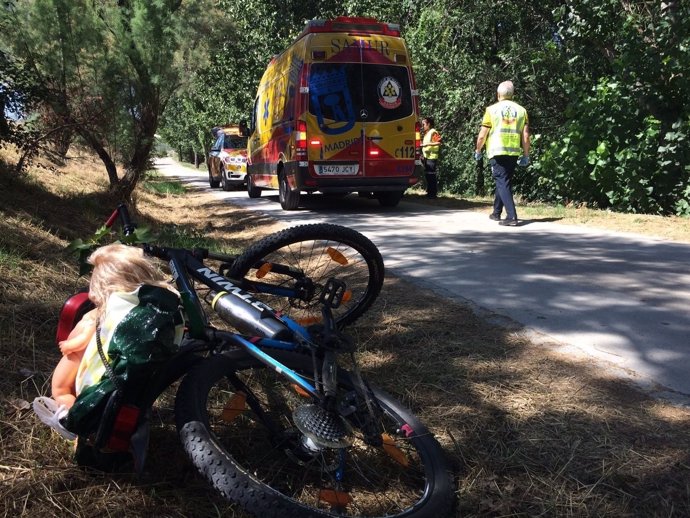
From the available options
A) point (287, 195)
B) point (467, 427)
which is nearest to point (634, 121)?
point (287, 195)

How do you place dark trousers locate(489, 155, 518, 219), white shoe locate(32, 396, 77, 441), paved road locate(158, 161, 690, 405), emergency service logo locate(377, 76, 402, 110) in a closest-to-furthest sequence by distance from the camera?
white shoe locate(32, 396, 77, 441) → paved road locate(158, 161, 690, 405) → dark trousers locate(489, 155, 518, 219) → emergency service logo locate(377, 76, 402, 110)

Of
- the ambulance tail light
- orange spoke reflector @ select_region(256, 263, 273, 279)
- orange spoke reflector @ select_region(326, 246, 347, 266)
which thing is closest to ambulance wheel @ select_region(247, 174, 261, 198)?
the ambulance tail light

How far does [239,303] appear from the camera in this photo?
7.81 ft

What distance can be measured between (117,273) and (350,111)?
8241 mm

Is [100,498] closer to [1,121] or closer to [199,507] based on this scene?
Answer: [199,507]

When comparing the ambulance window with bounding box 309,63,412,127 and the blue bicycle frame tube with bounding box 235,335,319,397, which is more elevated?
the ambulance window with bounding box 309,63,412,127

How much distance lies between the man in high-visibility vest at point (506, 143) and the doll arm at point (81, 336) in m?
6.91

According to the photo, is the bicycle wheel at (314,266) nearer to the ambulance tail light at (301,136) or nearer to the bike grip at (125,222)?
the bike grip at (125,222)

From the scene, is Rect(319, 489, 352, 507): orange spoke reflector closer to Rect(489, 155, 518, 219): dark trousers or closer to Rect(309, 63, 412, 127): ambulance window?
Rect(489, 155, 518, 219): dark trousers

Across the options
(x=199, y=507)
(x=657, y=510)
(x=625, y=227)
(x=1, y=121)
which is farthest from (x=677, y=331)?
(x=1, y=121)

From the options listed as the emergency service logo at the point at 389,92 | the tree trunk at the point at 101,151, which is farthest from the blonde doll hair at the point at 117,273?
the emergency service logo at the point at 389,92

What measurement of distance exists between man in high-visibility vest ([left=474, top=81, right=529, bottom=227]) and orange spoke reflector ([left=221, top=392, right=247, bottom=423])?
21.6 ft

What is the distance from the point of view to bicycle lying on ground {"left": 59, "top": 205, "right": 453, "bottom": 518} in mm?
1814

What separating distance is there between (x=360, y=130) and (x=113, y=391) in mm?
8521
